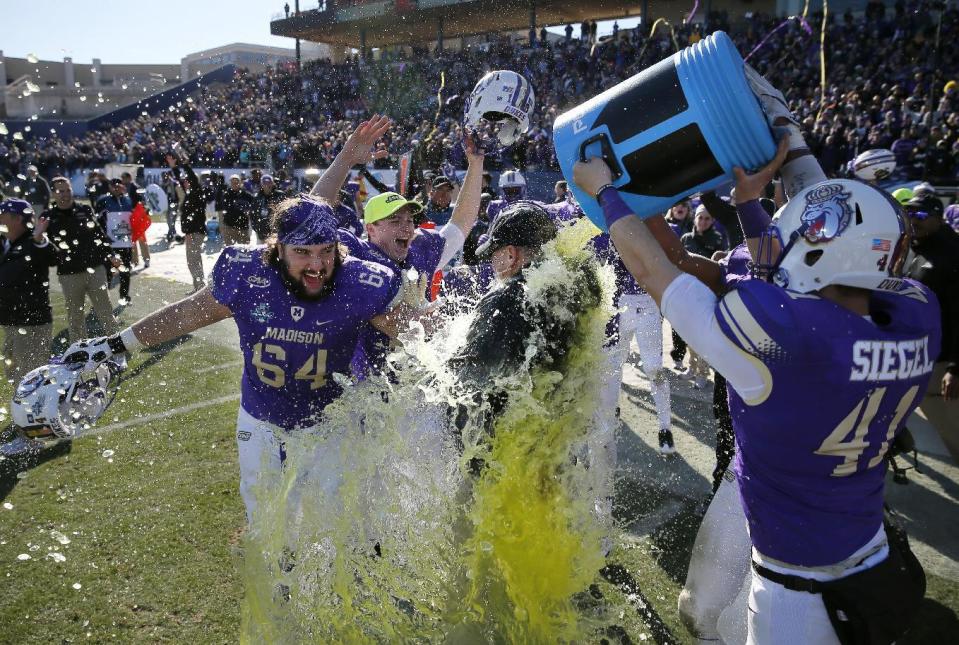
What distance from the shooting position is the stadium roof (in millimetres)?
30031

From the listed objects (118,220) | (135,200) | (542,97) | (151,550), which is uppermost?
(542,97)

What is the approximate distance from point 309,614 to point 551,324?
120cm

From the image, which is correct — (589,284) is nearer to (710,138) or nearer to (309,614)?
(710,138)

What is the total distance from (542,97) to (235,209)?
16.5 m

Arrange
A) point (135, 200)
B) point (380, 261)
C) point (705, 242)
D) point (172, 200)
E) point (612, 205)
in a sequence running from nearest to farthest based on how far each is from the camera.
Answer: point (612, 205)
point (380, 261)
point (705, 242)
point (135, 200)
point (172, 200)

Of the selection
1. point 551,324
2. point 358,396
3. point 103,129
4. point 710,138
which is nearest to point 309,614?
point 358,396

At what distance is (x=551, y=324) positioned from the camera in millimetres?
2182

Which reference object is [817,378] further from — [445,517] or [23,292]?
[23,292]

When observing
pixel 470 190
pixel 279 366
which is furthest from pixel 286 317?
pixel 470 190

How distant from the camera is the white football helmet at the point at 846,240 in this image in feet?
5.63

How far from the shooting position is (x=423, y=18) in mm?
33750

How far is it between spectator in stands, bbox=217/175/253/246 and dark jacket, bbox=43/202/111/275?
3.28 m

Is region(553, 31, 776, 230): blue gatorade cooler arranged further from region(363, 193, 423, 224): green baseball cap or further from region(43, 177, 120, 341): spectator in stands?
region(43, 177, 120, 341): spectator in stands

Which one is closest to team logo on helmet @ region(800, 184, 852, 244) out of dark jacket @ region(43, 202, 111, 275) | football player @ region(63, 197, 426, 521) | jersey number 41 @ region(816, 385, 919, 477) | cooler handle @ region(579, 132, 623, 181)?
jersey number 41 @ region(816, 385, 919, 477)
